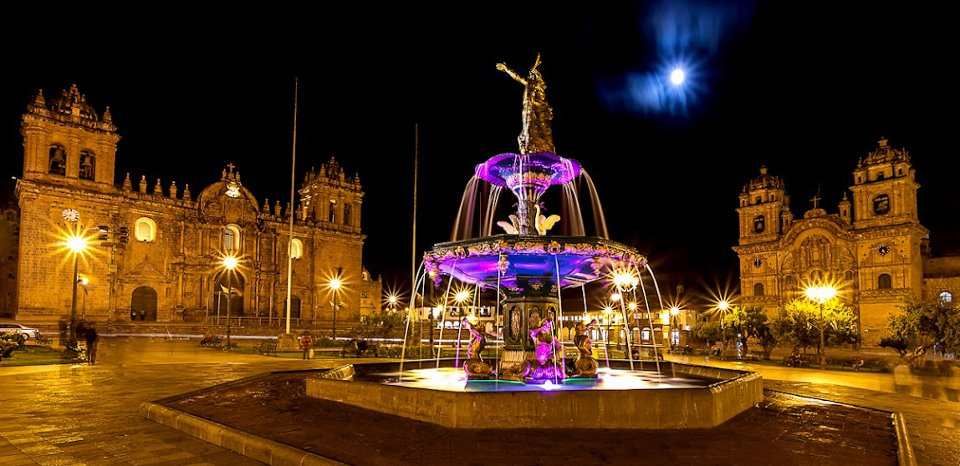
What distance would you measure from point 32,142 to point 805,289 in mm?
55073

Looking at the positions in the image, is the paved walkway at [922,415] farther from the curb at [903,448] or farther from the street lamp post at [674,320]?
the street lamp post at [674,320]

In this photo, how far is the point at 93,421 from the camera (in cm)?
780

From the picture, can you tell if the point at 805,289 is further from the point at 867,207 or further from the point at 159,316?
the point at 159,316

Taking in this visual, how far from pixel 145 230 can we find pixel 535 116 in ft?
126

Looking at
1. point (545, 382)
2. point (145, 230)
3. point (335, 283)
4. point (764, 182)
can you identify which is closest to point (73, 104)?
point (145, 230)

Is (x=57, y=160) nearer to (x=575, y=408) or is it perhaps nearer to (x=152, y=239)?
(x=152, y=239)

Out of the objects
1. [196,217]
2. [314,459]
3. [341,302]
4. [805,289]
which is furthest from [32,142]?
[805,289]

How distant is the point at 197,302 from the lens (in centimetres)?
4300

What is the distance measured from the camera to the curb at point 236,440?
17.6ft

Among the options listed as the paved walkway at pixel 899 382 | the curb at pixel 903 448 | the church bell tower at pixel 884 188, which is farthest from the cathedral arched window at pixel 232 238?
the church bell tower at pixel 884 188

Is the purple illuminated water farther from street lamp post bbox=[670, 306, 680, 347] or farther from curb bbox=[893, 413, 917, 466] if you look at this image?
street lamp post bbox=[670, 306, 680, 347]

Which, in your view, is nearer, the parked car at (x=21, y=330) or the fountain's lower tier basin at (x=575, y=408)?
the fountain's lower tier basin at (x=575, y=408)

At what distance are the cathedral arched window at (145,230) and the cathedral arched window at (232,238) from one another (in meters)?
5.03

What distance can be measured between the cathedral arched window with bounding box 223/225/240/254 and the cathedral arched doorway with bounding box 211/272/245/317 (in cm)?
186
